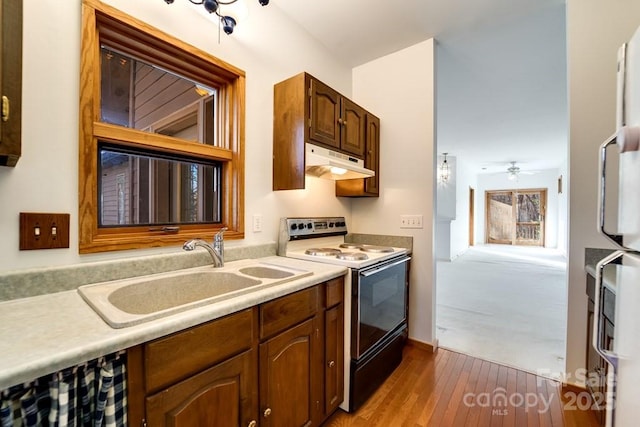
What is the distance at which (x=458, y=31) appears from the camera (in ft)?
7.07

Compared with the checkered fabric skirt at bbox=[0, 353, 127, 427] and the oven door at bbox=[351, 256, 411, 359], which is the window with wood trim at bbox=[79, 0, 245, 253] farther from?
the oven door at bbox=[351, 256, 411, 359]

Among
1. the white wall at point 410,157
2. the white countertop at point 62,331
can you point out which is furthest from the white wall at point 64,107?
the white wall at point 410,157

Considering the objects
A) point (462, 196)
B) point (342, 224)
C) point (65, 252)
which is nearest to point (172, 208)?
point (65, 252)

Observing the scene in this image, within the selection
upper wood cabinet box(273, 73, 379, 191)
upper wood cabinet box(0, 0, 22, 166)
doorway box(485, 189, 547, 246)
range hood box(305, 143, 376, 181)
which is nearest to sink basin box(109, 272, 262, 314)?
upper wood cabinet box(0, 0, 22, 166)

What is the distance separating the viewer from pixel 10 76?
0.78 m

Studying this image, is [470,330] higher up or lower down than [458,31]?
lower down

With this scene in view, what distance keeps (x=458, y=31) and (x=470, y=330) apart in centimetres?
267

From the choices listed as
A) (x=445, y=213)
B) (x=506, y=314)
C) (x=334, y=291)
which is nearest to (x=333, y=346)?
(x=334, y=291)

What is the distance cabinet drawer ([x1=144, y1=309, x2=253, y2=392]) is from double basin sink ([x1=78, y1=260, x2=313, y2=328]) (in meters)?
0.08

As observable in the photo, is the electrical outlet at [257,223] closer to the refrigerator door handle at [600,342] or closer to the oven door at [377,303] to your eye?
the oven door at [377,303]

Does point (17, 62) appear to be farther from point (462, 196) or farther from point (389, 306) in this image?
point (462, 196)

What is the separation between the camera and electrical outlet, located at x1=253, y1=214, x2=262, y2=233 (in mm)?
1784

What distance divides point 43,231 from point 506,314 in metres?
3.86

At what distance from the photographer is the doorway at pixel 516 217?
870 centimetres
